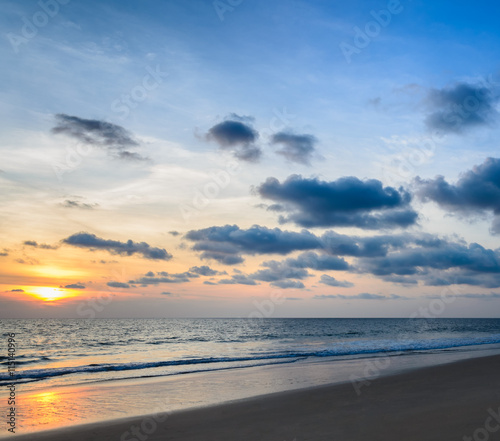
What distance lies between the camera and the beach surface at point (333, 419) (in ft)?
30.1

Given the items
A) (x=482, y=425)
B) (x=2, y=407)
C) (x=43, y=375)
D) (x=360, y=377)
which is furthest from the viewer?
(x=43, y=375)

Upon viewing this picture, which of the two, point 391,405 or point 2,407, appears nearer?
point 391,405

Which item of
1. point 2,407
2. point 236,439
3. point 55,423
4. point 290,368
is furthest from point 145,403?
point 290,368

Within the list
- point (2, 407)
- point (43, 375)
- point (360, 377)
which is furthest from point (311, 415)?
point (43, 375)

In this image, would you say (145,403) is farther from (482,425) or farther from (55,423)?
(482,425)

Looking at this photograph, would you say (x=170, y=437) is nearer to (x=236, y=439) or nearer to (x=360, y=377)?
(x=236, y=439)

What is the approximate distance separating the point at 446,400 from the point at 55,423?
1191 centimetres

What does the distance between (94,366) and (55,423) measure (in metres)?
17.2

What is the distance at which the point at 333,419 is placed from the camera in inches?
420

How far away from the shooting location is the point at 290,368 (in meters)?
24.9

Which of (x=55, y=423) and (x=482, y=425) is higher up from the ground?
(x=482, y=425)

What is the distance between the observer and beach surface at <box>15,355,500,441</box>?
9172mm

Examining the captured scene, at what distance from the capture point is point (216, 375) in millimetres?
22297

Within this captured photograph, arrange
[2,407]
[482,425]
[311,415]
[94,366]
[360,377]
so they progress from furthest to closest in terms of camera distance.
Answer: [94,366] → [360,377] → [2,407] → [311,415] → [482,425]
